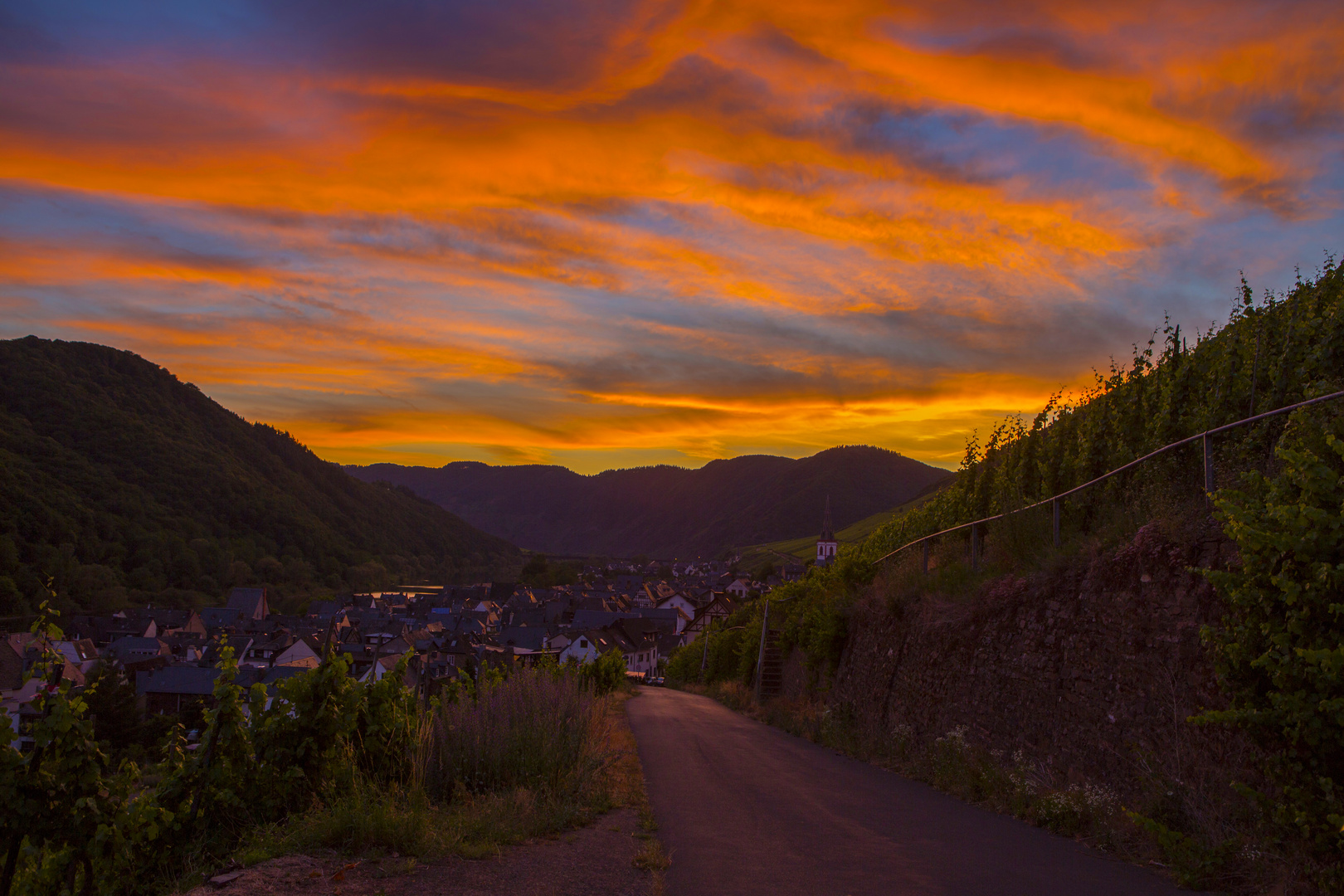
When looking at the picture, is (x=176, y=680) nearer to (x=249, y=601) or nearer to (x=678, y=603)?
(x=249, y=601)

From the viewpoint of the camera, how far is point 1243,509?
19.1ft

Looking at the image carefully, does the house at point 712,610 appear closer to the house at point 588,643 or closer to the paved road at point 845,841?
the house at point 588,643

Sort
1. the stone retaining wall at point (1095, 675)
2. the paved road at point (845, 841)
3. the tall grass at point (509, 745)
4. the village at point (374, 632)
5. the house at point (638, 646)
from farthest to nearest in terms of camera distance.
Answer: the house at point (638, 646) < the village at point (374, 632) < the tall grass at point (509, 745) < the stone retaining wall at point (1095, 675) < the paved road at point (845, 841)

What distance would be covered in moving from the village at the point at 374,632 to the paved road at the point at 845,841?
2631cm

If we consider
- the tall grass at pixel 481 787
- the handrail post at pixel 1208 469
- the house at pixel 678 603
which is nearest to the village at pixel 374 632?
the house at pixel 678 603

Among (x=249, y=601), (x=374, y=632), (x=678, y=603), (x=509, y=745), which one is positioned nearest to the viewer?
(x=509, y=745)

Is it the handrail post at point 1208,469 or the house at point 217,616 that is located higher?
the handrail post at point 1208,469

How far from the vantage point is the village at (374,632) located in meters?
53.3

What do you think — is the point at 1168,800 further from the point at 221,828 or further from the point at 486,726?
the point at 221,828

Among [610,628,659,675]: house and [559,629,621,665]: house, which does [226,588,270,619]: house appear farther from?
[559,629,621,665]: house

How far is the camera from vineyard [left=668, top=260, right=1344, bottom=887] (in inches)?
204

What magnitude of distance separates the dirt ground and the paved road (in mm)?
475

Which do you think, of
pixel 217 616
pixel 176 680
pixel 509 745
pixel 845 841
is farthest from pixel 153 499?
pixel 845 841

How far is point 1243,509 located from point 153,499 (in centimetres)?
15567
